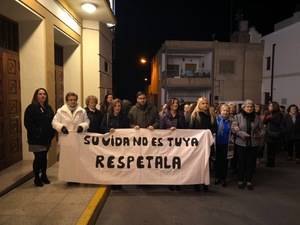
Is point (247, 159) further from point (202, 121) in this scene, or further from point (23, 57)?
point (23, 57)

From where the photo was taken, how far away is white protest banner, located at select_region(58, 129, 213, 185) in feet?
19.1

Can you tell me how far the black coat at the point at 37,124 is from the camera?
5383 millimetres

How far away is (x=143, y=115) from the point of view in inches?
247

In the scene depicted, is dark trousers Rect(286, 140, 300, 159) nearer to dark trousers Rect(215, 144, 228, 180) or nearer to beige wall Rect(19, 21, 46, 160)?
dark trousers Rect(215, 144, 228, 180)

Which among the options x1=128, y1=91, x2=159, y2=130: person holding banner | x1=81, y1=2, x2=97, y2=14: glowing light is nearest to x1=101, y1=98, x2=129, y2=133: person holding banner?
x1=128, y1=91, x2=159, y2=130: person holding banner

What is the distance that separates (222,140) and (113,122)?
2342 mm

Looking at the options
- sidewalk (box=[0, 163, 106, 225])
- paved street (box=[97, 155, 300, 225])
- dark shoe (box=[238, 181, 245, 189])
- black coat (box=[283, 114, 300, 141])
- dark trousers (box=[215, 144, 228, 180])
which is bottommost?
paved street (box=[97, 155, 300, 225])

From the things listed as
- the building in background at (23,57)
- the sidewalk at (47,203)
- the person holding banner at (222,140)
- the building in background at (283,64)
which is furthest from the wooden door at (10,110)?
the building in background at (283,64)

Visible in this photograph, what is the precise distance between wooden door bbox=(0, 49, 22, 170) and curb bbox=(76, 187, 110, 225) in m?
2.34

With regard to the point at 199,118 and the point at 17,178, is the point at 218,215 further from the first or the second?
the point at 17,178

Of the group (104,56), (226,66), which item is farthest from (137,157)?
(226,66)

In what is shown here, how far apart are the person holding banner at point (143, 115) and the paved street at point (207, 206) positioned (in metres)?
1.34

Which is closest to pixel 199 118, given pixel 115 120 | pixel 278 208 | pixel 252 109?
pixel 252 109

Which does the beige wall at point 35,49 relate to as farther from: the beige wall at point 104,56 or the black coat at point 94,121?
the beige wall at point 104,56
